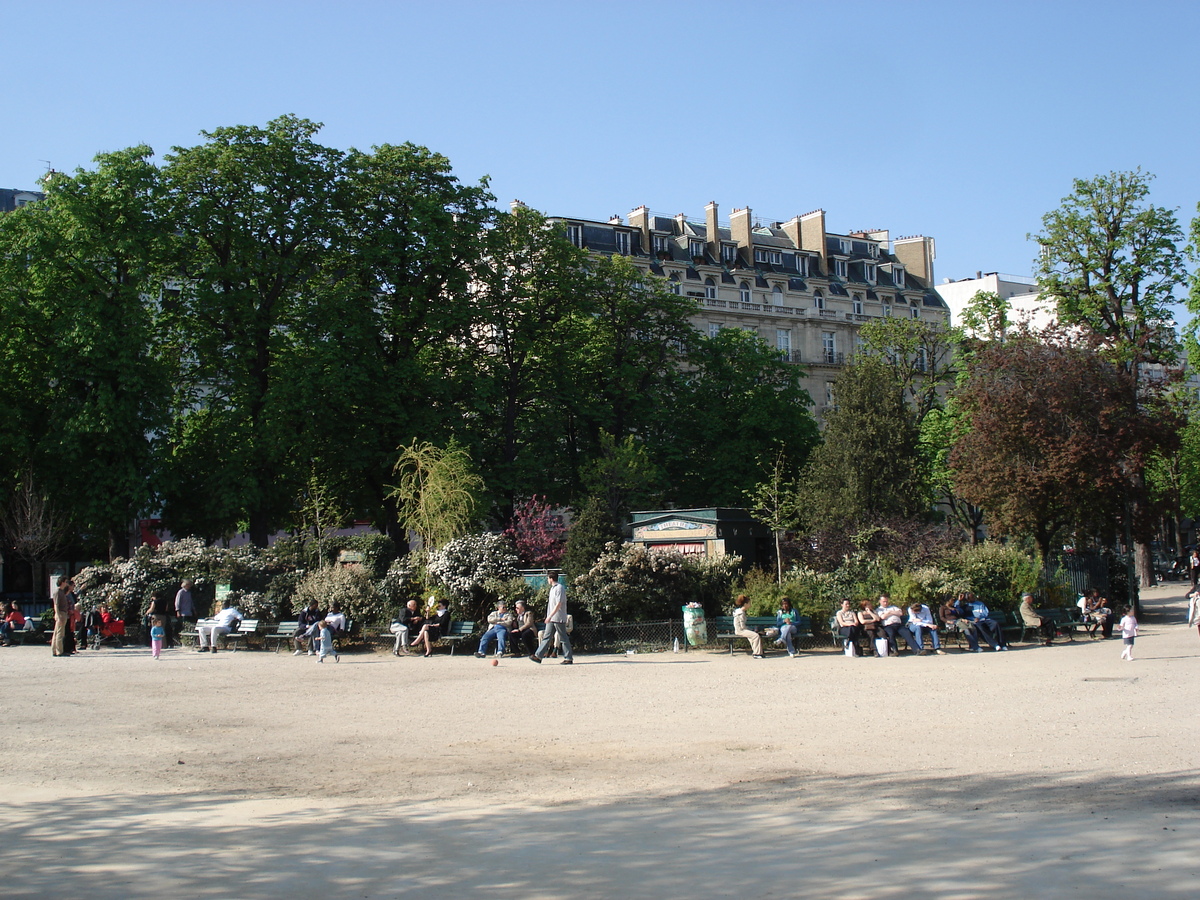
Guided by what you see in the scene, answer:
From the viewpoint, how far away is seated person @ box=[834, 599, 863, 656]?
2155 cm

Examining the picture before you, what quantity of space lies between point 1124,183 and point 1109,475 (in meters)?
11.6

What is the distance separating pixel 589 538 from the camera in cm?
2555

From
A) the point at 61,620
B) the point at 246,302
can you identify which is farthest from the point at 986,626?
the point at 246,302

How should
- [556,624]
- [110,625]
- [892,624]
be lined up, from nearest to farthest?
[556,624], [892,624], [110,625]

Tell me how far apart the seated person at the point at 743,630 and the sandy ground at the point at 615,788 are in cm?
420

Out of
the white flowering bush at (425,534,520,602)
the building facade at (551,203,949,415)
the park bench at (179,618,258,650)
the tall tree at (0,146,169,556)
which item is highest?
the building facade at (551,203,949,415)

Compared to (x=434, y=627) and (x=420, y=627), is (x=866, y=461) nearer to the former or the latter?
(x=420, y=627)

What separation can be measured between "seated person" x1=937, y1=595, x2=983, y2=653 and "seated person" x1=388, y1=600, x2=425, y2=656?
1066 centimetres

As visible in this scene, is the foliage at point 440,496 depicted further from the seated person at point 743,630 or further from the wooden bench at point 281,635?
the seated person at point 743,630

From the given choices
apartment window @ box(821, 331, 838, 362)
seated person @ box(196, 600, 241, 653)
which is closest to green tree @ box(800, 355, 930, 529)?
seated person @ box(196, 600, 241, 653)

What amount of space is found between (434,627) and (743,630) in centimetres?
640

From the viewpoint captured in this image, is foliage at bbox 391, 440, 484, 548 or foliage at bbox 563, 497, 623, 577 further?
foliage at bbox 391, 440, 484, 548

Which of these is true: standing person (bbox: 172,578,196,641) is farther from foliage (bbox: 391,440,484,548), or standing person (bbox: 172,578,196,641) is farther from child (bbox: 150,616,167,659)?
foliage (bbox: 391,440,484,548)

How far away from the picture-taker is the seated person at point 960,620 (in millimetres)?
21859
